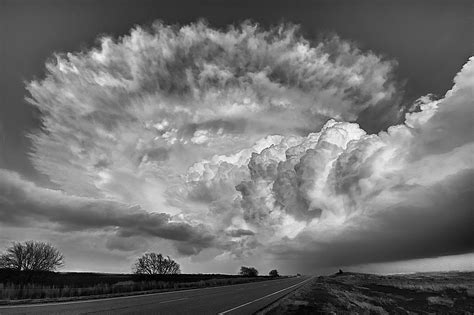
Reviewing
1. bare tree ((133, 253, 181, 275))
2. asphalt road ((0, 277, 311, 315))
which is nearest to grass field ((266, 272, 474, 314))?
asphalt road ((0, 277, 311, 315))

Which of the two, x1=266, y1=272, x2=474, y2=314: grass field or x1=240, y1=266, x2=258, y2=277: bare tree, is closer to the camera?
x1=266, y1=272, x2=474, y2=314: grass field

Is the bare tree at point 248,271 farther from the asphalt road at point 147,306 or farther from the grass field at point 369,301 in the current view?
the asphalt road at point 147,306

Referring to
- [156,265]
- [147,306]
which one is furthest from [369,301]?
[156,265]

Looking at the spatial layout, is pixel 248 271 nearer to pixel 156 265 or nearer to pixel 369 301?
pixel 156 265

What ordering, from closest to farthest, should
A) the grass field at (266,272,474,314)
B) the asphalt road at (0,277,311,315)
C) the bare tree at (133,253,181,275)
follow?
the asphalt road at (0,277,311,315) → the grass field at (266,272,474,314) → the bare tree at (133,253,181,275)

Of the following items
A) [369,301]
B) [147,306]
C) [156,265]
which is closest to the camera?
[147,306]

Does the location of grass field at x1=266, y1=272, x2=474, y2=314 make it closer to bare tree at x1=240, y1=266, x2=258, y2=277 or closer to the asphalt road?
the asphalt road

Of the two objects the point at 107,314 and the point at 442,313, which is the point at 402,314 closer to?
the point at 442,313

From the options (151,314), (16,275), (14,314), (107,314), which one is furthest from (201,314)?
(16,275)

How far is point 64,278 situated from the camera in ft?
183

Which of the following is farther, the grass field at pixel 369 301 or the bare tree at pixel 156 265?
the bare tree at pixel 156 265

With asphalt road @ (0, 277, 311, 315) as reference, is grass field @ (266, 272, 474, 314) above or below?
below

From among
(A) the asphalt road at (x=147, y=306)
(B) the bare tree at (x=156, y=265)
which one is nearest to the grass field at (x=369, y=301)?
(A) the asphalt road at (x=147, y=306)

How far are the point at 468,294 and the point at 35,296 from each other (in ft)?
164
